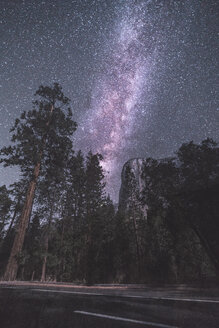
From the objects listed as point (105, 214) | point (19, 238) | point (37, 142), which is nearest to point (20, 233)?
point (19, 238)

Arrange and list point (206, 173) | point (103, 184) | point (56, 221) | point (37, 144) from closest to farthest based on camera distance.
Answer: point (37, 144)
point (206, 173)
point (56, 221)
point (103, 184)

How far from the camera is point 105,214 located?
27.4 m

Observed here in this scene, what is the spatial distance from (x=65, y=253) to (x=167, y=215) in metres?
14.6

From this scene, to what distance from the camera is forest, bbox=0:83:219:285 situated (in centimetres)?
1115

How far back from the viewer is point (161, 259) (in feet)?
67.8

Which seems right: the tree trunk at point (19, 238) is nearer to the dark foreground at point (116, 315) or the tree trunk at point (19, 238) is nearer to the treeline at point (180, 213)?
the dark foreground at point (116, 315)

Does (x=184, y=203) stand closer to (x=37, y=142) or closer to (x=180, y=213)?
(x=180, y=213)

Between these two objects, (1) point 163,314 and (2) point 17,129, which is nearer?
(1) point 163,314

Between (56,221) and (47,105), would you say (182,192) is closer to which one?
(47,105)

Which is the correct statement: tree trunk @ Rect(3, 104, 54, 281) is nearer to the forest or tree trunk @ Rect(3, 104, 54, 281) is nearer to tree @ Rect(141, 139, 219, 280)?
the forest

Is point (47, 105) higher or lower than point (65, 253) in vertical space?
higher

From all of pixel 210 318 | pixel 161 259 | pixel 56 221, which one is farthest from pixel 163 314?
pixel 56 221

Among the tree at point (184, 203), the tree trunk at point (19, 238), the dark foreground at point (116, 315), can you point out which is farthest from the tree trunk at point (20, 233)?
the tree at point (184, 203)

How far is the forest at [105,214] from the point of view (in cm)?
1115
